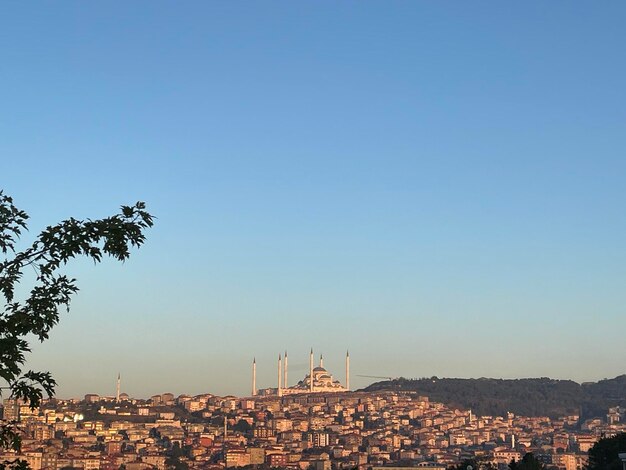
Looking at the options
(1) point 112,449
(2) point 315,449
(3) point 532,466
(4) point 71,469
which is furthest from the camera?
(2) point 315,449

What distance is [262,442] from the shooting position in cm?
19088

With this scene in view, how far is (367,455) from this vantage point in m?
176

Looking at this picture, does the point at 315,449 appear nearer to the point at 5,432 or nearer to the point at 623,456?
the point at 623,456

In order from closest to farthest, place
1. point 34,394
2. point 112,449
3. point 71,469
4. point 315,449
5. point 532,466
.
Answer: point 34,394
point 532,466
point 71,469
point 112,449
point 315,449

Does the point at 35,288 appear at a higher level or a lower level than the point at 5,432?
higher

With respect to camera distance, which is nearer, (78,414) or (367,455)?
(367,455)

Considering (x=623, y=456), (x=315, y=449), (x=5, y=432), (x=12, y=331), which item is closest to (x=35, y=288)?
(x=12, y=331)

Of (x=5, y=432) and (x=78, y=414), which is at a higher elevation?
(x=78, y=414)

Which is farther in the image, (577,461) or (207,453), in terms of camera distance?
(207,453)

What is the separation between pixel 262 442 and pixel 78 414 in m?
34.1

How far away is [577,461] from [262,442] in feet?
199

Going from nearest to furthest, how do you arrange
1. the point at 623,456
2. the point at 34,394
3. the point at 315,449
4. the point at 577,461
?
the point at 34,394
the point at 623,456
the point at 577,461
the point at 315,449

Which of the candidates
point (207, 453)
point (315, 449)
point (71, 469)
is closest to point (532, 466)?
point (71, 469)

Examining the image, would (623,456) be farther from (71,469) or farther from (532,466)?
(71,469)
